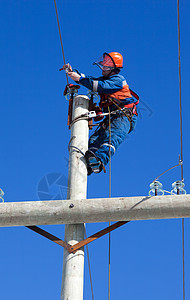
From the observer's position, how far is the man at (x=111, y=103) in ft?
22.1

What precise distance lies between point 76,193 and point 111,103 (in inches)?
65.2

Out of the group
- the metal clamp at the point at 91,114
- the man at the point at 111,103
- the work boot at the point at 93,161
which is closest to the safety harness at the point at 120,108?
the man at the point at 111,103

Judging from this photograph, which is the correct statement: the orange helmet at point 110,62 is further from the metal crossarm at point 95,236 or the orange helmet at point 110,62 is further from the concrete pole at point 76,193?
the metal crossarm at point 95,236

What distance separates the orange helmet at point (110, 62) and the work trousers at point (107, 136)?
693mm

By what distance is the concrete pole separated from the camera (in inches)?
210

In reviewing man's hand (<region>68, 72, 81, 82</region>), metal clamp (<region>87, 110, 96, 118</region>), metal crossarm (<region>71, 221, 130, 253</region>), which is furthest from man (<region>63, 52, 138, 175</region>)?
metal crossarm (<region>71, 221, 130, 253</region>)

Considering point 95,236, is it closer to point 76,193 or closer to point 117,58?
point 76,193

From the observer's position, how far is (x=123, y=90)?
7219 mm

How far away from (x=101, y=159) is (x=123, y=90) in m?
1.26

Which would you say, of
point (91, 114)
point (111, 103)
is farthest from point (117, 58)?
point (91, 114)

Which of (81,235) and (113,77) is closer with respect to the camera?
(81,235)

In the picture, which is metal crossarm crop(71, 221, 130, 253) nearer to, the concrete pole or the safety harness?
the concrete pole

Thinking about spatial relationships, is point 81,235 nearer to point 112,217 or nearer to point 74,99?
point 112,217

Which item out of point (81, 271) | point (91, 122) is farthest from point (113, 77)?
point (81, 271)
